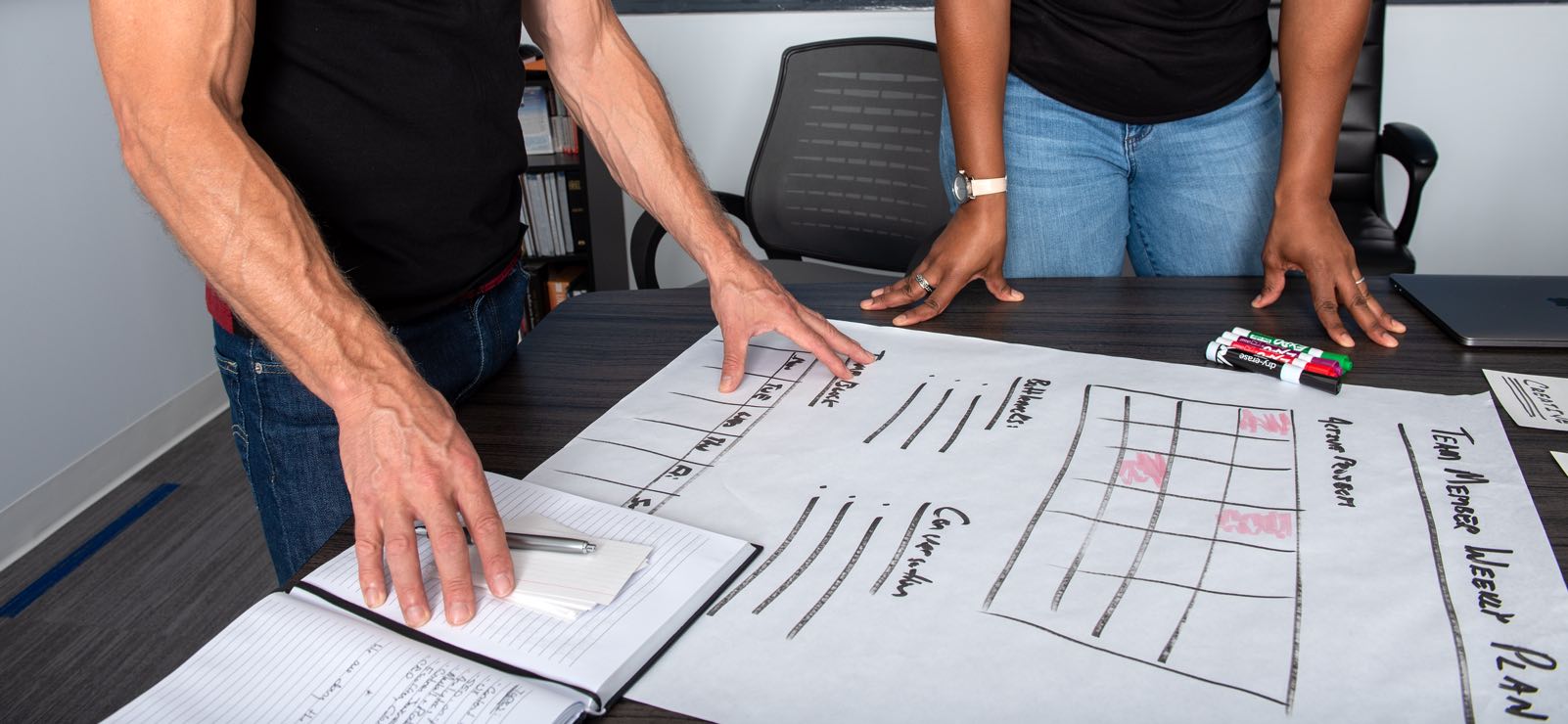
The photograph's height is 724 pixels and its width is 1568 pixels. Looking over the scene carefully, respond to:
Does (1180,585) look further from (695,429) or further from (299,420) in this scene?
(299,420)

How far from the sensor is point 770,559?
0.72 metres

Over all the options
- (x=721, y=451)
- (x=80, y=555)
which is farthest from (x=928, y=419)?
(x=80, y=555)

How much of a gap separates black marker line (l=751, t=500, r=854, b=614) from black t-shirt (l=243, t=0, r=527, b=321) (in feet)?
1.58

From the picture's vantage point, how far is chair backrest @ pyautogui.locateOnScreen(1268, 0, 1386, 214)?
2.38 meters

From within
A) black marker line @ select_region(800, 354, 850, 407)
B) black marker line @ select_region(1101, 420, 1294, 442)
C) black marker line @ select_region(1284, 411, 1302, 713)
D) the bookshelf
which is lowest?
the bookshelf

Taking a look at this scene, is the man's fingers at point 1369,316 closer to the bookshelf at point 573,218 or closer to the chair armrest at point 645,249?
the chair armrest at point 645,249

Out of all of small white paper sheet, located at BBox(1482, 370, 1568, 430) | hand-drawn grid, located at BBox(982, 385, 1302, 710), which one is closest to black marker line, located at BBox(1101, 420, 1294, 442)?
hand-drawn grid, located at BBox(982, 385, 1302, 710)

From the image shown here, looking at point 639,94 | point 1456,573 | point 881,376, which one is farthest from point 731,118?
point 1456,573

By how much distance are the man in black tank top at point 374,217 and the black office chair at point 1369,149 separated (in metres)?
1.69

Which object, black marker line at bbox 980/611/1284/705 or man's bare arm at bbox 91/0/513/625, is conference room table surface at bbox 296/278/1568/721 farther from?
black marker line at bbox 980/611/1284/705

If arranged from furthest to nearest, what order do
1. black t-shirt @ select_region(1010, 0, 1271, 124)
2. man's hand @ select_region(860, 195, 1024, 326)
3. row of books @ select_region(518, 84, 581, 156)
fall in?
1. row of books @ select_region(518, 84, 581, 156)
2. black t-shirt @ select_region(1010, 0, 1271, 124)
3. man's hand @ select_region(860, 195, 1024, 326)

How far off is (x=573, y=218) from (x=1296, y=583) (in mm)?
2487

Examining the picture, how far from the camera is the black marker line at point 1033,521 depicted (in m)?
0.67

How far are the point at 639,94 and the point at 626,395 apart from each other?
1.18ft
